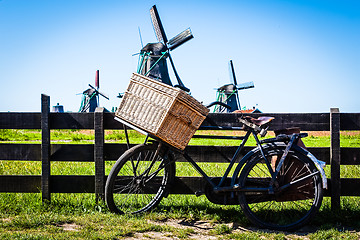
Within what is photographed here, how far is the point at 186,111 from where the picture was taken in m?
3.48

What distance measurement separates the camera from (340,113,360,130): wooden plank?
4148 mm

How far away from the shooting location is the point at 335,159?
411 centimetres

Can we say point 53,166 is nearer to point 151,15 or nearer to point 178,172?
point 178,172

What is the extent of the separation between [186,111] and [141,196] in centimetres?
166

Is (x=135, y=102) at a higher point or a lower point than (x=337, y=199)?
higher

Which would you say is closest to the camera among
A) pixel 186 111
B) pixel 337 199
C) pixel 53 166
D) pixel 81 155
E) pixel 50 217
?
pixel 186 111

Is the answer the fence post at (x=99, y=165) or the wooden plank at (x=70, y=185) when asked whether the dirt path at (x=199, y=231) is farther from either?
the wooden plank at (x=70, y=185)

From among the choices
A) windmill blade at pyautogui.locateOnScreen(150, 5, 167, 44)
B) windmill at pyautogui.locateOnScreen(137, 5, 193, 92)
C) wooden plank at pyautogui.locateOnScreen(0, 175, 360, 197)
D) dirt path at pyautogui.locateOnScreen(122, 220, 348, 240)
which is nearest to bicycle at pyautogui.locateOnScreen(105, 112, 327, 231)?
dirt path at pyautogui.locateOnScreen(122, 220, 348, 240)

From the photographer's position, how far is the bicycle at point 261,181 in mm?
3590

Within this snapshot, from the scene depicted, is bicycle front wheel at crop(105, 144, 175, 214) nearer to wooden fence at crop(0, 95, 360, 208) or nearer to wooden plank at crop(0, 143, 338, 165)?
wooden fence at crop(0, 95, 360, 208)

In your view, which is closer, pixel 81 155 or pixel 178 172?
pixel 81 155

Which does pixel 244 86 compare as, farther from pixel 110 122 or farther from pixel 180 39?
pixel 110 122

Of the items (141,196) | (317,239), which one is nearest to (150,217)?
(141,196)

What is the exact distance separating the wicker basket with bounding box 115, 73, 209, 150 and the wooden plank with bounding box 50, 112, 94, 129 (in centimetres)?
90
